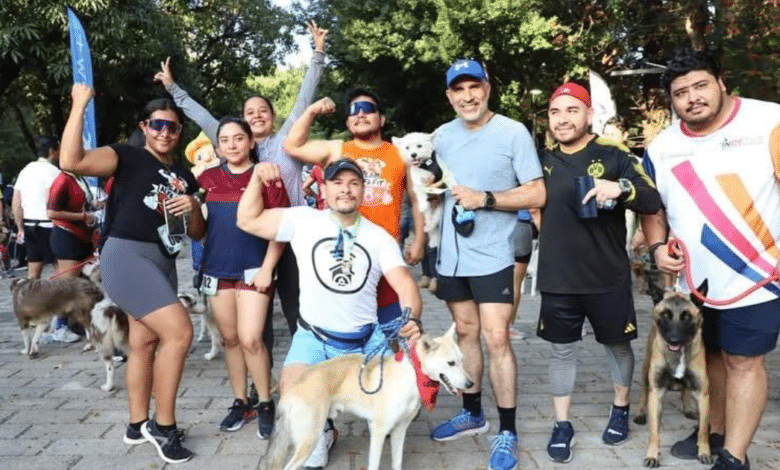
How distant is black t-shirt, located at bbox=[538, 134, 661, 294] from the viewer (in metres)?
4.02

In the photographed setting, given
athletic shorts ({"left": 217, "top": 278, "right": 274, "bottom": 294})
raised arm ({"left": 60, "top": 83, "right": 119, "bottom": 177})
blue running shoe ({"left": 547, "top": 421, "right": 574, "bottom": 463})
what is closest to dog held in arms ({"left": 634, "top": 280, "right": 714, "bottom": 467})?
blue running shoe ({"left": 547, "top": 421, "right": 574, "bottom": 463})

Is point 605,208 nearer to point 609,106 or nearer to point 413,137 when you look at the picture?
point 413,137

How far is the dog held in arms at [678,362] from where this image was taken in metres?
3.99

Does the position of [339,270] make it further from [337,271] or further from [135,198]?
[135,198]

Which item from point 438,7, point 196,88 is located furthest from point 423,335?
point 196,88

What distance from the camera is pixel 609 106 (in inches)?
464

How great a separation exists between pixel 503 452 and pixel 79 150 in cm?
297

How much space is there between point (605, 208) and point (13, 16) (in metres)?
15.4

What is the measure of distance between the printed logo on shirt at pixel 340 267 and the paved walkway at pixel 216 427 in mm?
1134

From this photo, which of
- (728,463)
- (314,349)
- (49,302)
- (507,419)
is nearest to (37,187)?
(49,302)

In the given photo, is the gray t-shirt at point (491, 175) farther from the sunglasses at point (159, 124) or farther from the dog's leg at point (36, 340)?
the dog's leg at point (36, 340)

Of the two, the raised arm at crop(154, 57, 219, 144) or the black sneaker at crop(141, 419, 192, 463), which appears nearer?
the black sneaker at crop(141, 419, 192, 463)

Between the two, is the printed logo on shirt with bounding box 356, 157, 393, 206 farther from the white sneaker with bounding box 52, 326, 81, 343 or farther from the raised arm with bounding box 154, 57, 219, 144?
the white sneaker with bounding box 52, 326, 81, 343

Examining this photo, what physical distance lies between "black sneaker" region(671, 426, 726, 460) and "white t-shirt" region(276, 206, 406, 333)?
2.12 meters
